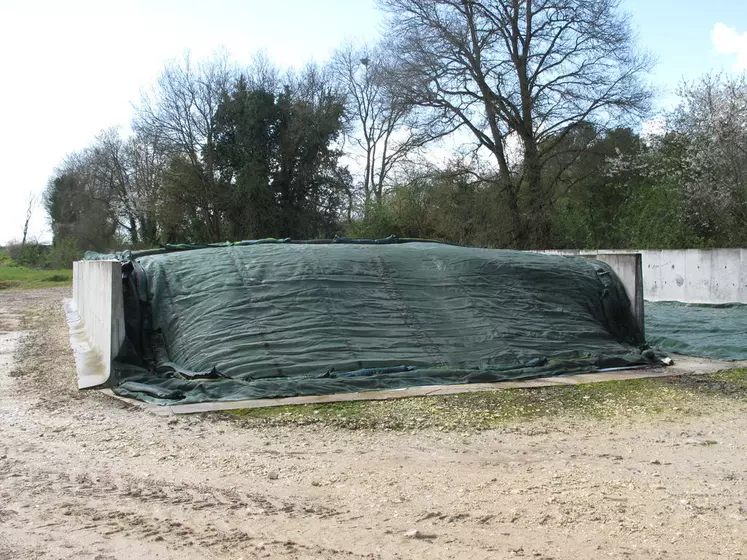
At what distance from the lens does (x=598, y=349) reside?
850 cm

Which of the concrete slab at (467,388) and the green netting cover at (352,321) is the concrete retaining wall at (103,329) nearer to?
the green netting cover at (352,321)

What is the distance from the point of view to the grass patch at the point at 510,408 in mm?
5672

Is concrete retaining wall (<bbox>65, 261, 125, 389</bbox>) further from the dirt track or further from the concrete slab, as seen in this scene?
the dirt track

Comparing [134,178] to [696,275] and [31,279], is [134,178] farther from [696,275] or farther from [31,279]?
[696,275]

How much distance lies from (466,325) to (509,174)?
15.3 meters

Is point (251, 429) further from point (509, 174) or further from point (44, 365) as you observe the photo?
point (509, 174)

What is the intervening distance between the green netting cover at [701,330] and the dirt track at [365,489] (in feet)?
11.0

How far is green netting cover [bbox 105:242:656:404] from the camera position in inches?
276

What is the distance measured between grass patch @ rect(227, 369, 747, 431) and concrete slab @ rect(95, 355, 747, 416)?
12 centimetres

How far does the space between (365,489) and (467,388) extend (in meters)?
2.97

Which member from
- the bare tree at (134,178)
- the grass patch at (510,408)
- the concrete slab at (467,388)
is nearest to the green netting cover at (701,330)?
the concrete slab at (467,388)

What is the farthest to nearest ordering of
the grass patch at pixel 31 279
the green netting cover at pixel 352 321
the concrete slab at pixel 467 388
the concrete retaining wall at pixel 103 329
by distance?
the grass patch at pixel 31 279 < the concrete retaining wall at pixel 103 329 < the green netting cover at pixel 352 321 < the concrete slab at pixel 467 388

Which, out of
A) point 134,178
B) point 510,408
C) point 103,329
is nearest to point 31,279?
point 134,178

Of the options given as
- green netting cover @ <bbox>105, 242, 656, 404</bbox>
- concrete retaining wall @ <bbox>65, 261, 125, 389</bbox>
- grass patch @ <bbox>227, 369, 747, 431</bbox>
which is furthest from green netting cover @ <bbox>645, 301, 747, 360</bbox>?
concrete retaining wall @ <bbox>65, 261, 125, 389</bbox>
